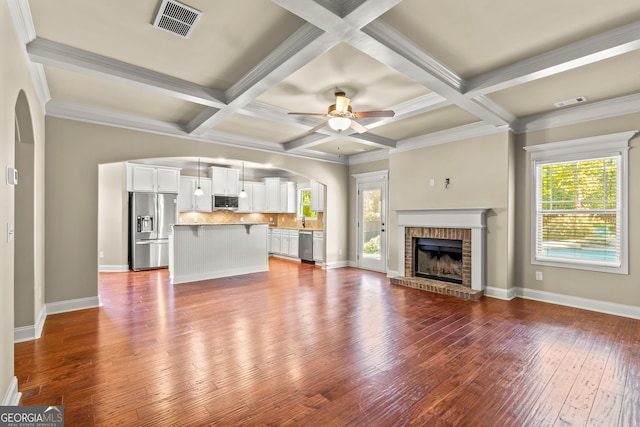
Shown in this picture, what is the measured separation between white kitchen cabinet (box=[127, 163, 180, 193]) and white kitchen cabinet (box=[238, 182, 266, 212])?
1.99 meters

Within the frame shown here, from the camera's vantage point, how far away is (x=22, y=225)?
10.5 feet

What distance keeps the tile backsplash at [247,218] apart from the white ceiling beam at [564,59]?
5.84 metres

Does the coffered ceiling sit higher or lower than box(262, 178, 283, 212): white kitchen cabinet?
higher

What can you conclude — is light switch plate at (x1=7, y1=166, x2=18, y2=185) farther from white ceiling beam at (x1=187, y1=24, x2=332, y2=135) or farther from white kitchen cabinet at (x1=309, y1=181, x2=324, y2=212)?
white kitchen cabinet at (x1=309, y1=181, x2=324, y2=212)

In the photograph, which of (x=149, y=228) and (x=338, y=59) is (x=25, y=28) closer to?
(x=338, y=59)

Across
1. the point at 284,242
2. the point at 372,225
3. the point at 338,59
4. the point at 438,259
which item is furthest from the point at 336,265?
the point at 338,59

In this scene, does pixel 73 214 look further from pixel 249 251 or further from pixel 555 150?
pixel 555 150

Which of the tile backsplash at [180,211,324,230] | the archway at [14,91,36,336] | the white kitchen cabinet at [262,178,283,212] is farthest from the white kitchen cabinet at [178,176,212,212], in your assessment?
the archway at [14,91,36,336]

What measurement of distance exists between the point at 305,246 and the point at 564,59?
673cm

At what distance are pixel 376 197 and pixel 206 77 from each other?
4703 mm

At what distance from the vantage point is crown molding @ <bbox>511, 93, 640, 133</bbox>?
12.9ft

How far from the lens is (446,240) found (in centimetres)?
561

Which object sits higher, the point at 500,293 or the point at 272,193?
the point at 272,193

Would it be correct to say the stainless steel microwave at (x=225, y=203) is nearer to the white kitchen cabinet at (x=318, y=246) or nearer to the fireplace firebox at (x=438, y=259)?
the white kitchen cabinet at (x=318, y=246)
